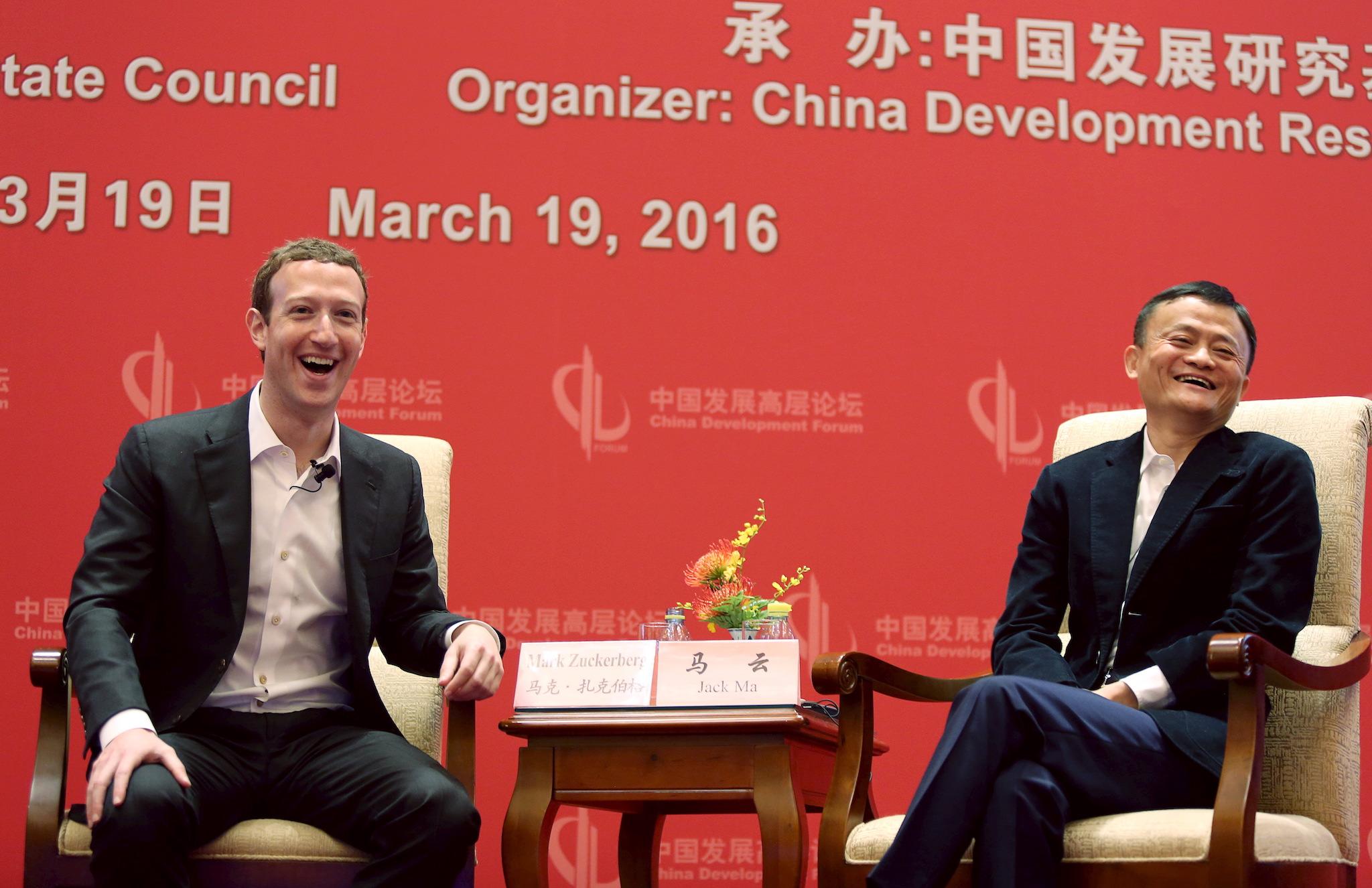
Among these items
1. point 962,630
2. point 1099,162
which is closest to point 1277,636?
point 962,630

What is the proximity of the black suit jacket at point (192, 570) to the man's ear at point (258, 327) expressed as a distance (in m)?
0.11

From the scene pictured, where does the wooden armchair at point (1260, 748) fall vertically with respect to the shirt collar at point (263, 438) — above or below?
below

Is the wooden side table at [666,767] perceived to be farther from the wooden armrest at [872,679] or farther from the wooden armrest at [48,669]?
the wooden armrest at [48,669]

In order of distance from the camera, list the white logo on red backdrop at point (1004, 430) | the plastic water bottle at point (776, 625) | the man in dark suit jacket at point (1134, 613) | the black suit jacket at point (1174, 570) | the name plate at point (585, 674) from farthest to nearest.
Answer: the white logo on red backdrop at point (1004, 430)
the plastic water bottle at point (776, 625)
the name plate at point (585, 674)
the black suit jacket at point (1174, 570)
the man in dark suit jacket at point (1134, 613)

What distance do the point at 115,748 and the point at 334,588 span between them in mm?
501

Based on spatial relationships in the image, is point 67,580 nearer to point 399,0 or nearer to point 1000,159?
point 399,0

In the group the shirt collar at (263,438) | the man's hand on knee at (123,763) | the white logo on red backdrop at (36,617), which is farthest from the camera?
the white logo on red backdrop at (36,617)

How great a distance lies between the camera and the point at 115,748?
2.01m

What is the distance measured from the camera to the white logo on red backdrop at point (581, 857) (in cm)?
363

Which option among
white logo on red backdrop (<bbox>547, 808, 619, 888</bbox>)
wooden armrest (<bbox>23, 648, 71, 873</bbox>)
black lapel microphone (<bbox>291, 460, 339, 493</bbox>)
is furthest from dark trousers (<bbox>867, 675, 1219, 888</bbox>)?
white logo on red backdrop (<bbox>547, 808, 619, 888</bbox>)

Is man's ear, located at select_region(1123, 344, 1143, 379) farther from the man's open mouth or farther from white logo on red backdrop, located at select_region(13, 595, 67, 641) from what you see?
white logo on red backdrop, located at select_region(13, 595, 67, 641)

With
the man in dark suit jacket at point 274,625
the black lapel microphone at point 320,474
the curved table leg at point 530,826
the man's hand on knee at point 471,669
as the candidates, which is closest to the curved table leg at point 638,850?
the curved table leg at point 530,826

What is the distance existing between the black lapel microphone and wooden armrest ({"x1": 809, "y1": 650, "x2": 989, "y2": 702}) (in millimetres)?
863

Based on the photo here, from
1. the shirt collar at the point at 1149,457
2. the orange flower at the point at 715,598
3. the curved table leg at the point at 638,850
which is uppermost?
the shirt collar at the point at 1149,457
